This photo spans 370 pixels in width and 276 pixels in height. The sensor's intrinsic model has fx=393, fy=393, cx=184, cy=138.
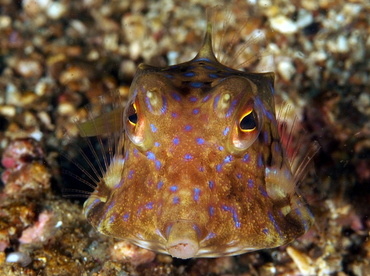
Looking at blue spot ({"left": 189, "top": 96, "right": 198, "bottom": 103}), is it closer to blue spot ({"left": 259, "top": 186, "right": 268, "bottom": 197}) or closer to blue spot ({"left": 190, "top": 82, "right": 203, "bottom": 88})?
blue spot ({"left": 190, "top": 82, "right": 203, "bottom": 88})

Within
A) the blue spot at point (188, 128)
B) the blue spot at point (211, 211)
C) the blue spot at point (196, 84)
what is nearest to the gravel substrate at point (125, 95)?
the blue spot at point (196, 84)

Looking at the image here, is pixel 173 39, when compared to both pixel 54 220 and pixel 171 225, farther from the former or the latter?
pixel 171 225

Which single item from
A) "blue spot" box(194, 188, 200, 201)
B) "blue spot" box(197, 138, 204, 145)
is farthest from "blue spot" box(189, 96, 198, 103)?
"blue spot" box(194, 188, 200, 201)

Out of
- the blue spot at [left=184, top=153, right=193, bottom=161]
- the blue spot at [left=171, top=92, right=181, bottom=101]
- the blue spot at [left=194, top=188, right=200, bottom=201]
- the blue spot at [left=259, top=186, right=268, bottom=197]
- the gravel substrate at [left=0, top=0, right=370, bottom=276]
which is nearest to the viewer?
the blue spot at [left=194, top=188, right=200, bottom=201]

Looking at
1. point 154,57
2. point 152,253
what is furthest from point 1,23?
point 152,253

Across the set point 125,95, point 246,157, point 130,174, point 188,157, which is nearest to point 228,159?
point 246,157

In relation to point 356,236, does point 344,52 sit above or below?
above
